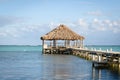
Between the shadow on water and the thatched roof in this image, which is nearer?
the shadow on water

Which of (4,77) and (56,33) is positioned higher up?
(56,33)

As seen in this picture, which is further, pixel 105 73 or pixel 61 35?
pixel 61 35

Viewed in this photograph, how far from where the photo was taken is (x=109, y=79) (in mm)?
29656

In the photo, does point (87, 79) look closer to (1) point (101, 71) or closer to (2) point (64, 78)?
(2) point (64, 78)

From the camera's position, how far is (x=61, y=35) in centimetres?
7225

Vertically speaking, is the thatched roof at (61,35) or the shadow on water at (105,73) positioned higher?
the thatched roof at (61,35)

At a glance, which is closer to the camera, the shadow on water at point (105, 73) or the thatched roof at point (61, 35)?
the shadow on water at point (105, 73)

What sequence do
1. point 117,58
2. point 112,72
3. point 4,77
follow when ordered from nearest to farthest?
point 4,77 < point 112,72 < point 117,58

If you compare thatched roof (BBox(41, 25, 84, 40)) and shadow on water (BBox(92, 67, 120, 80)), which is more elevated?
thatched roof (BBox(41, 25, 84, 40))

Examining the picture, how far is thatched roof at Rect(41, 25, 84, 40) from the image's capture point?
7156 cm

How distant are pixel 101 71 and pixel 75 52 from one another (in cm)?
3218

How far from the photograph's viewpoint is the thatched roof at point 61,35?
235 ft

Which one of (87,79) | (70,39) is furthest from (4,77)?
(70,39)

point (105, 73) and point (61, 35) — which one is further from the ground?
point (61, 35)
